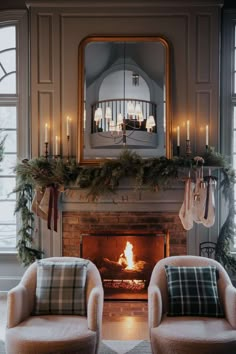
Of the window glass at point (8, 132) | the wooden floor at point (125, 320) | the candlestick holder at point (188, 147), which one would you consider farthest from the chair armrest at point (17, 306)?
the candlestick holder at point (188, 147)

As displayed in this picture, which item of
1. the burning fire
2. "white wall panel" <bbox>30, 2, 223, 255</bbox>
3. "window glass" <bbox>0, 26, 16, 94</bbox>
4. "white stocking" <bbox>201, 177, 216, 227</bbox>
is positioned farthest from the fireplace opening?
"window glass" <bbox>0, 26, 16, 94</bbox>

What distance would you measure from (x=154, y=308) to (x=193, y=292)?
1.22 feet

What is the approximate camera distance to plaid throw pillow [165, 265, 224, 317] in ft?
8.89

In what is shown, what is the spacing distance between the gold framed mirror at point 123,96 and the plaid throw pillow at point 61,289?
1344 millimetres

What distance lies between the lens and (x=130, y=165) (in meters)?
3.67

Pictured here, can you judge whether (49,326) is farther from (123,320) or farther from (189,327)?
(123,320)

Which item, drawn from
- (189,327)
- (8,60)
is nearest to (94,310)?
(189,327)

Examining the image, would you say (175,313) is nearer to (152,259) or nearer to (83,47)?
(152,259)

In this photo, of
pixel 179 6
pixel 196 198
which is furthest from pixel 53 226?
pixel 179 6

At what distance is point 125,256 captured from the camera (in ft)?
A: 12.9

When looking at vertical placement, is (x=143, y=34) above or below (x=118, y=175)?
above

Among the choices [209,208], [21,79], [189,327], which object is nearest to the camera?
[189,327]

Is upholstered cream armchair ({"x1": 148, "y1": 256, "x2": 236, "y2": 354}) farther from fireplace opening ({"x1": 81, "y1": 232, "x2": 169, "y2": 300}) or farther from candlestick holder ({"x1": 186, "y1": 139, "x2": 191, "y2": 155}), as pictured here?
candlestick holder ({"x1": 186, "y1": 139, "x2": 191, "y2": 155})

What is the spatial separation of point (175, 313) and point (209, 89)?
2393mm
